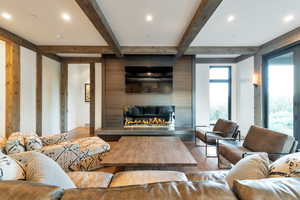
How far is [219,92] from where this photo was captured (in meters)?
6.55

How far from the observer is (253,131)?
3158mm

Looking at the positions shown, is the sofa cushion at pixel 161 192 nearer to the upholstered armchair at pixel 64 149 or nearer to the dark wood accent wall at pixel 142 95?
the upholstered armchair at pixel 64 149

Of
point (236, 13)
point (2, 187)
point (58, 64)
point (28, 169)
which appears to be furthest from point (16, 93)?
point (236, 13)

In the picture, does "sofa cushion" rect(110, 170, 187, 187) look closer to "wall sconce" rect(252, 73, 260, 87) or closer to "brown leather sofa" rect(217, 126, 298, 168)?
"brown leather sofa" rect(217, 126, 298, 168)

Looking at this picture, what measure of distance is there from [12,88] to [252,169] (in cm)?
490

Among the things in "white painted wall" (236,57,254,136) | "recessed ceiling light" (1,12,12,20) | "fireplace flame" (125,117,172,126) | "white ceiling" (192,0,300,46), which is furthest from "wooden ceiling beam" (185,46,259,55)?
"recessed ceiling light" (1,12,12,20)

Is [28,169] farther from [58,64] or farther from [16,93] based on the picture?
[58,64]

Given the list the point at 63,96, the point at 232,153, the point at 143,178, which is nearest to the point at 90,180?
the point at 143,178

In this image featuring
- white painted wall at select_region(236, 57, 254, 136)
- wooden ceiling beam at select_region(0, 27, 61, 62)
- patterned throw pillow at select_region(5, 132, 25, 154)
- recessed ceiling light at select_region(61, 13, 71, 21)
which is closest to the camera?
patterned throw pillow at select_region(5, 132, 25, 154)

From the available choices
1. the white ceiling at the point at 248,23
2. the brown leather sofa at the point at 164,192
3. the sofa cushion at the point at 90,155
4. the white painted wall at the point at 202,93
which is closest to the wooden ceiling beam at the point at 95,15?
the white ceiling at the point at 248,23

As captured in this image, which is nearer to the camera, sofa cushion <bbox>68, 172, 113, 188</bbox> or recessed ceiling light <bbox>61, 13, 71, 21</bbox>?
sofa cushion <bbox>68, 172, 113, 188</bbox>

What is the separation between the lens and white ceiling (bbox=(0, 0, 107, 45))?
→ 2783 millimetres

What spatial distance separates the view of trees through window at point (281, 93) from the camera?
4.05m

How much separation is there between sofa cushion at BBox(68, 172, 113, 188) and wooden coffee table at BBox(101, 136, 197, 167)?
0.49 m
